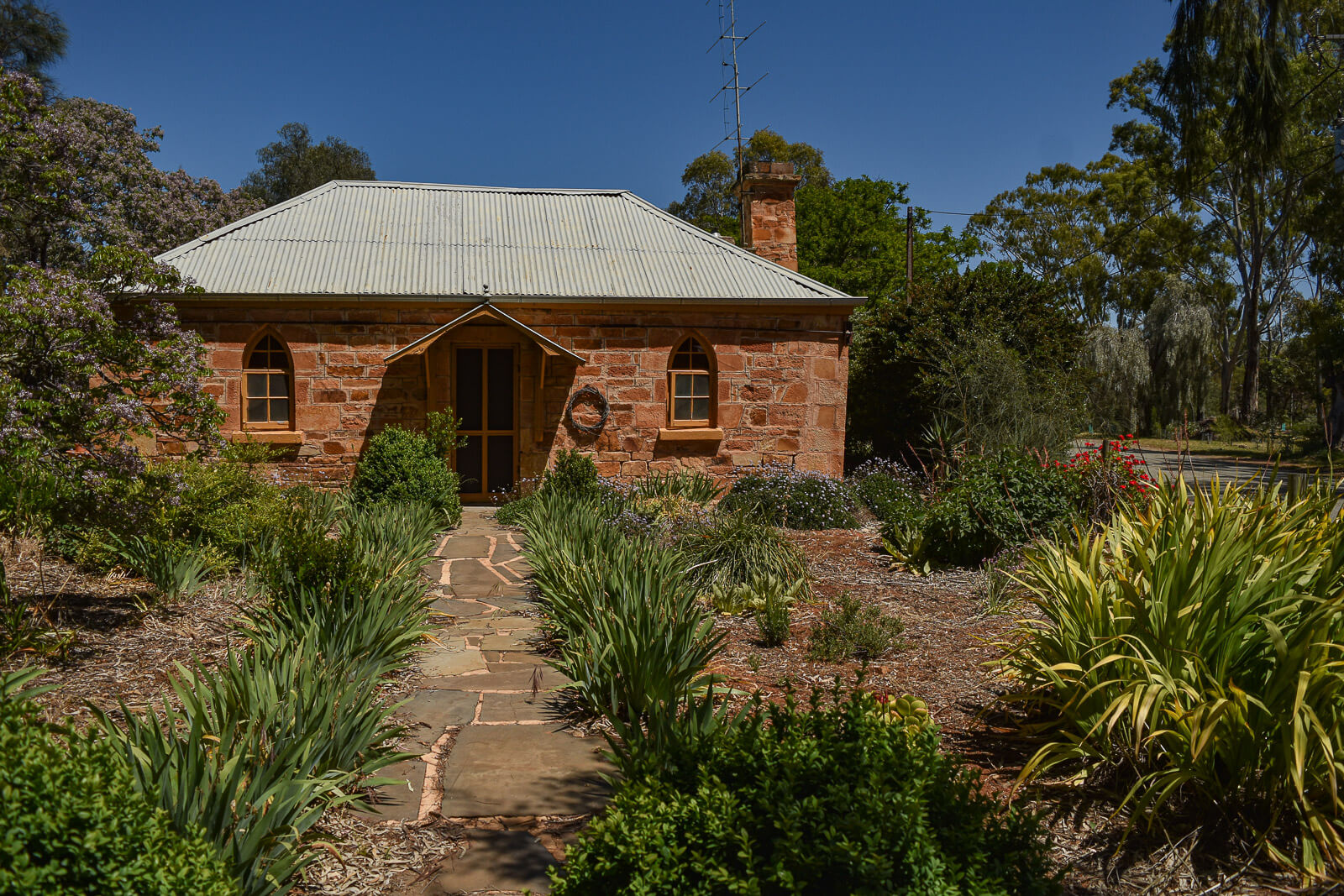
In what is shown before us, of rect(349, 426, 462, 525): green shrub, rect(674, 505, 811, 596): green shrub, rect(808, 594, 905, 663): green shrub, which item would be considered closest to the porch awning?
rect(349, 426, 462, 525): green shrub

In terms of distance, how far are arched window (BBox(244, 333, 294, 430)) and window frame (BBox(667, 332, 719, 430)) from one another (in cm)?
488

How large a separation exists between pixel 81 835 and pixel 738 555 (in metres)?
5.47

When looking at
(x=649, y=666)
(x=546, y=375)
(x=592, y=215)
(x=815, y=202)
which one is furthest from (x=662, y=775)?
(x=815, y=202)

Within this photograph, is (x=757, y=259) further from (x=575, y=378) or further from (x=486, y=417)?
(x=486, y=417)

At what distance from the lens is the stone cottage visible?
1139cm

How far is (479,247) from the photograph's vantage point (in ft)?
41.9

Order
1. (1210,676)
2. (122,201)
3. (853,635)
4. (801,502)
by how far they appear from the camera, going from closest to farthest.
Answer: (1210,676)
(853,635)
(801,502)
(122,201)

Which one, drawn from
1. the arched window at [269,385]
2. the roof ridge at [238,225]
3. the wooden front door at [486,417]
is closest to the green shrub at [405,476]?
the wooden front door at [486,417]

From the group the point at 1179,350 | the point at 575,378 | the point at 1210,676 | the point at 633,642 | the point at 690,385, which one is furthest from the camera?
the point at 1179,350

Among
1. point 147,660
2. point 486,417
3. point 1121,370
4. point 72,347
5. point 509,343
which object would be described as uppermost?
point 1121,370

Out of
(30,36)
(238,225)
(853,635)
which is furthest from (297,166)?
(853,635)

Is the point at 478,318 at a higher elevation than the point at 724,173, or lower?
lower

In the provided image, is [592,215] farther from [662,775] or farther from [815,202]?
[815,202]

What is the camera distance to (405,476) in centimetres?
1007
